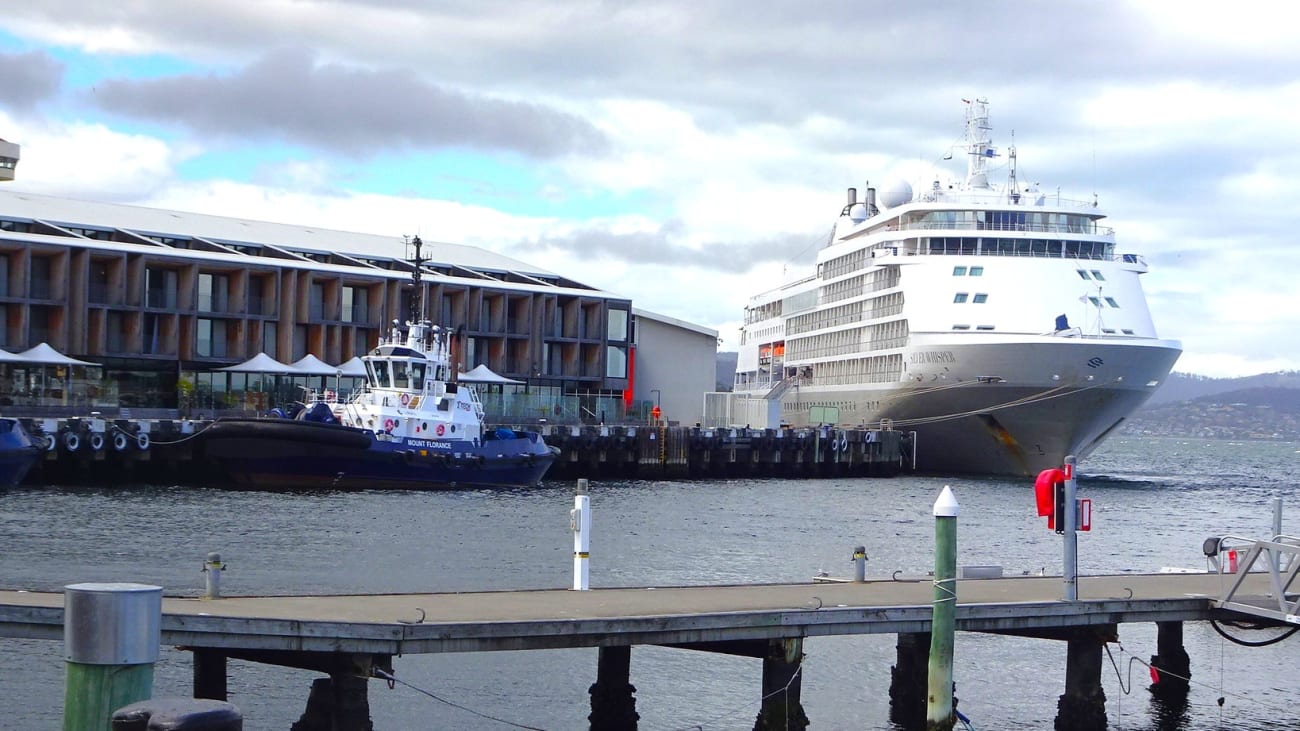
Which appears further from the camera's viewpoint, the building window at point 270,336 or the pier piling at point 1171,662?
the building window at point 270,336

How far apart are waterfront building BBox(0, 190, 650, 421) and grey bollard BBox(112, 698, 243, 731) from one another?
5550cm

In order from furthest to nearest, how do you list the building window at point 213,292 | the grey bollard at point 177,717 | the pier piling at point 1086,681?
the building window at point 213,292, the pier piling at point 1086,681, the grey bollard at point 177,717

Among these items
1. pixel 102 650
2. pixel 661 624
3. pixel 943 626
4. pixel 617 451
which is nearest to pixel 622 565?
pixel 661 624

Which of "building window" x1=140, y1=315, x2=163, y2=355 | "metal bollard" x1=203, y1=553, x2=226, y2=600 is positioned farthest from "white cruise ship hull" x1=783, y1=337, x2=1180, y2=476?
"metal bollard" x1=203, y1=553, x2=226, y2=600

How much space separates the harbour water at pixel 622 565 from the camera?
63.8 feet

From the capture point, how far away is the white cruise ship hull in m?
64.1

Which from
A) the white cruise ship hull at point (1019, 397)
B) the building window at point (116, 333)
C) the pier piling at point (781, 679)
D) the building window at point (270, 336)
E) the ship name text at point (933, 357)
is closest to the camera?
the pier piling at point (781, 679)

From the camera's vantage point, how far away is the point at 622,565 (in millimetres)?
31984

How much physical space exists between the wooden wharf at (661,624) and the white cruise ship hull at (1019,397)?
4517 cm

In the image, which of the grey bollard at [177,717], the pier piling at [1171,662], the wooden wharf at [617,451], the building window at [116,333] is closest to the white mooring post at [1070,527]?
the pier piling at [1171,662]

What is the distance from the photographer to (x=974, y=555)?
3731 centimetres

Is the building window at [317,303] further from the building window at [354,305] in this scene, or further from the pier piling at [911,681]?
the pier piling at [911,681]

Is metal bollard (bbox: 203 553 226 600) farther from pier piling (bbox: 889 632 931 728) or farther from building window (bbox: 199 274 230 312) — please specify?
building window (bbox: 199 274 230 312)

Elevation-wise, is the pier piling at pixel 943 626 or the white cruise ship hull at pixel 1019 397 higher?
the white cruise ship hull at pixel 1019 397
